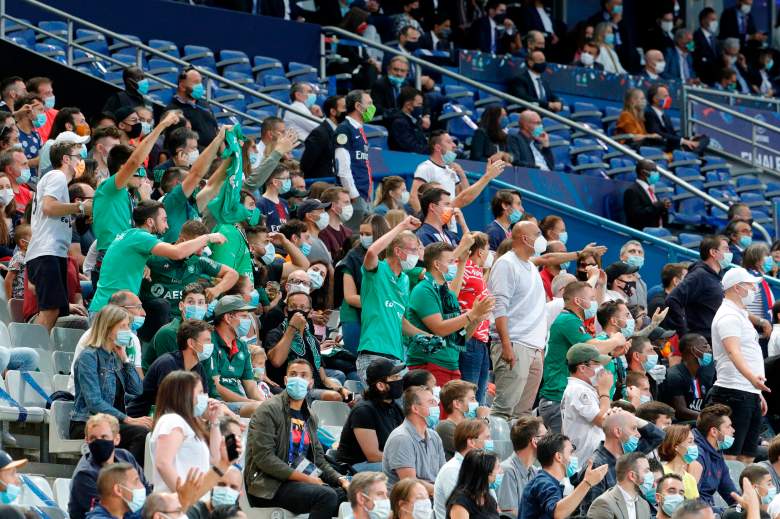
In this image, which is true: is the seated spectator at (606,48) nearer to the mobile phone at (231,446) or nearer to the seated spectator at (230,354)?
the seated spectator at (230,354)

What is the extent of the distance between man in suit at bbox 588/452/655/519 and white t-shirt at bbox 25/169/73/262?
13.1 feet

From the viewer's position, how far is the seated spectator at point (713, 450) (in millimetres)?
10812

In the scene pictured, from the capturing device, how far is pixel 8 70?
1535cm

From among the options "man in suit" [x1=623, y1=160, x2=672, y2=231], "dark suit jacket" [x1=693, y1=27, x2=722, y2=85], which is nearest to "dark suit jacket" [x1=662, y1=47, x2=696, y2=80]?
"dark suit jacket" [x1=693, y1=27, x2=722, y2=85]

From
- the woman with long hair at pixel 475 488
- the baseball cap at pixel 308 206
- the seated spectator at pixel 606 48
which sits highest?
the baseball cap at pixel 308 206

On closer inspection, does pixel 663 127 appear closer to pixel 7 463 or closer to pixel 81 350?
pixel 81 350

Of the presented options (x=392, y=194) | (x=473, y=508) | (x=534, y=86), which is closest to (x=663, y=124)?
(x=534, y=86)

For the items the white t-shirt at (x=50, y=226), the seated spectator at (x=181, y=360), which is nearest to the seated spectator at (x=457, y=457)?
the seated spectator at (x=181, y=360)

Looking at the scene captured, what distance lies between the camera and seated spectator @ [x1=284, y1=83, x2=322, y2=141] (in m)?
15.7

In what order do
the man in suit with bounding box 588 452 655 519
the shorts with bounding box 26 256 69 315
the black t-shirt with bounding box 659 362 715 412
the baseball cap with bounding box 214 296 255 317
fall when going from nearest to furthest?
the man in suit with bounding box 588 452 655 519 → the baseball cap with bounding box 214 296 255 317 → the shorts with bounding box 26 256 69 315 → the black t-shirt with bounding box 659 362 715 412

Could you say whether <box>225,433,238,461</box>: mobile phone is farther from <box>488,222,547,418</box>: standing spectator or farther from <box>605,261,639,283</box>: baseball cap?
<box>605,261,639,283</box>: baseball cap

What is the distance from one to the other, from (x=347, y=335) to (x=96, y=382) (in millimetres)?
3033

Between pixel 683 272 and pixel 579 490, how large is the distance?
481cm

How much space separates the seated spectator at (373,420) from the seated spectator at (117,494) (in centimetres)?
220
